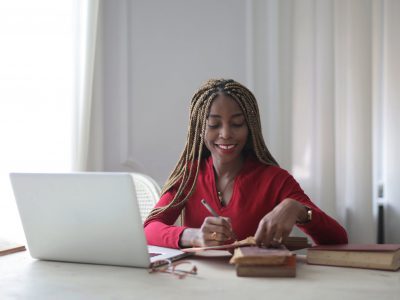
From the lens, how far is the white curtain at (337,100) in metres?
2.41

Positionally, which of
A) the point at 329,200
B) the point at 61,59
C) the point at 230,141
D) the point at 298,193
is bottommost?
the point at 329,200

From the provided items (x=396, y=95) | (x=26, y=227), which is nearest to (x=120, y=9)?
(x=396, y=95)

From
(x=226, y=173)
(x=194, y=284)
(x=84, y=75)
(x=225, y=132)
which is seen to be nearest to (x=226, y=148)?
(x=225, y=132)

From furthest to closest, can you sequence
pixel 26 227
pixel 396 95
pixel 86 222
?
1. pixel 396 95
2. pixel 26 227
3. pixel 86 222

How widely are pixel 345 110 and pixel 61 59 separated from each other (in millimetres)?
1285

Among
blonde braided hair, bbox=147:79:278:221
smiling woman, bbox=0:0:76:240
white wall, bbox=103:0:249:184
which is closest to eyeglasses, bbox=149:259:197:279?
blonde braided hair, bbox=147:79:278:221

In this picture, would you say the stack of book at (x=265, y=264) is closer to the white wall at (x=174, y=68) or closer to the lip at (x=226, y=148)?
the lip at (x=226, y=148)

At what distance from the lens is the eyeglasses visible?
121 centimetres

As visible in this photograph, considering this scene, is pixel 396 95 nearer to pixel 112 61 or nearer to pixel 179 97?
pixel 179 97

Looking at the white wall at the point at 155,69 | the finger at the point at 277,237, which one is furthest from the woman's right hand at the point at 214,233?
the white wall at the point at 155,69

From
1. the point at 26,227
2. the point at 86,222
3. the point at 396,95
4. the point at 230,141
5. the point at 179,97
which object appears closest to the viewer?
the point at 86,222

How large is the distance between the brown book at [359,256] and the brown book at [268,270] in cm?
16

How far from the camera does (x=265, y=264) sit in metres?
1.18

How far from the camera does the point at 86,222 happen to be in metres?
1.28
